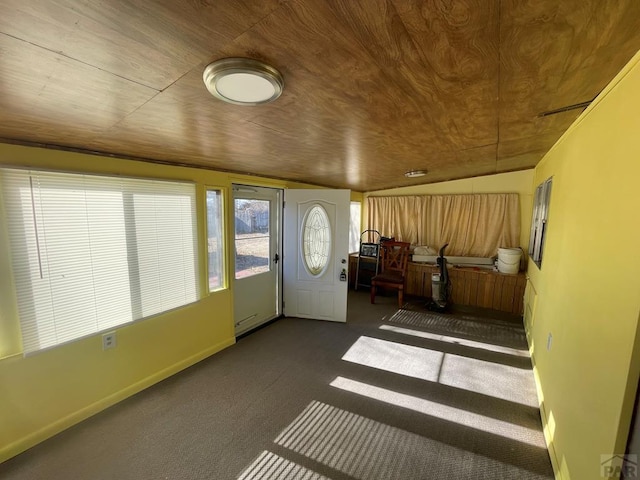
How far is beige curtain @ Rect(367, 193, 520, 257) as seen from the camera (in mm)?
4617

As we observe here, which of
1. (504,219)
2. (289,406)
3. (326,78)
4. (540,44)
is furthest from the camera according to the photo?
(504,219)

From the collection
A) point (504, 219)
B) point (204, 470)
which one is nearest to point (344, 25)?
point (204, 470)

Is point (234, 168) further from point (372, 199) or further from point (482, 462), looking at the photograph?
point (372, 199)

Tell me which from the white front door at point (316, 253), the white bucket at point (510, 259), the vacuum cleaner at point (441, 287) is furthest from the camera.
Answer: the vacuum cleaner at point (441, 287)

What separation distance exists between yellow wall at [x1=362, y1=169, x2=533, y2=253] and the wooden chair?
4.22 ft

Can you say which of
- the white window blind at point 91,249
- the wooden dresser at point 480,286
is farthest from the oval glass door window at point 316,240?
the wooden dresser at point 480,286

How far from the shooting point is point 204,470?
170 centimetres

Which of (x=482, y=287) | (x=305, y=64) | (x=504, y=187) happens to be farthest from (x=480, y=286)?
(x=305, y=64)

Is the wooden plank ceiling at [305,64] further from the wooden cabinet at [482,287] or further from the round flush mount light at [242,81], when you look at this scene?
the wooden cabinet at [482,287]

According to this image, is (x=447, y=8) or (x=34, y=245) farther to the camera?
(x=34, y=245)

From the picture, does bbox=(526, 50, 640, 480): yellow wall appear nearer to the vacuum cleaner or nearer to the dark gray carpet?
the dark gray carpet

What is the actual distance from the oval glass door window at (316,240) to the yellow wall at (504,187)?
2.53 meters

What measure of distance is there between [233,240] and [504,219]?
4.34m

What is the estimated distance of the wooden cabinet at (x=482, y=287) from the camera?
4.25 m
